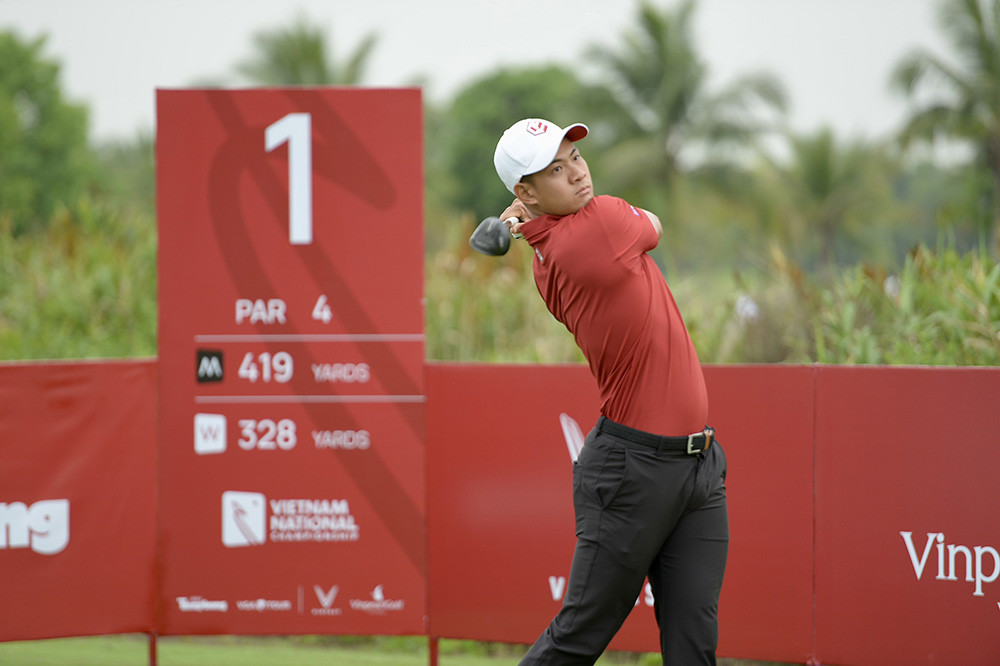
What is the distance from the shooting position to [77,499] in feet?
16.3

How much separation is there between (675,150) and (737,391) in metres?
40.4

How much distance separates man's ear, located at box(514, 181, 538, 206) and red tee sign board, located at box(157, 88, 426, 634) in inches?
64.4

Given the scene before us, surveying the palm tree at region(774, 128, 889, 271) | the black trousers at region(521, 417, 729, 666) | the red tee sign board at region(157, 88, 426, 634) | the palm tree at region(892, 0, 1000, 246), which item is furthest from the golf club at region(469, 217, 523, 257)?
the palm tree at region(774, 128, 889, 271)

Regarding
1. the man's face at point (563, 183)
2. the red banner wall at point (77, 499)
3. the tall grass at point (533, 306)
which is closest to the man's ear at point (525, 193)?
the man's face at point (563, 183)

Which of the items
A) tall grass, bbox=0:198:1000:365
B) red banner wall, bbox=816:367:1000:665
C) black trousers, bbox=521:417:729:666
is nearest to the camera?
black trousers, bbox=521:417:729:666

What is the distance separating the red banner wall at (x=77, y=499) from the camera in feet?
16.1

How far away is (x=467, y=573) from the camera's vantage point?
16.3 ft

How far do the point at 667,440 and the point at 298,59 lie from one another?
4065 centimetres

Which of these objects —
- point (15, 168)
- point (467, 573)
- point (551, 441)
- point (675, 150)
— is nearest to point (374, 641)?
point (467, 573)

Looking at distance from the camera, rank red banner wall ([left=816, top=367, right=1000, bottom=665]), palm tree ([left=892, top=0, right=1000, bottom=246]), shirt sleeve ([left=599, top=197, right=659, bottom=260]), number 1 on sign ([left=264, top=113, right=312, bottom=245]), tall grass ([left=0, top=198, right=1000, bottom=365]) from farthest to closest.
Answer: palm tree ([left=892, top=0, right=1000, bottom=246]), tall grass ([left=0, top=198, right=1000, bottom=365]), number 1 on sign ([left=264, top=113, right=312, bottom=245]), red banner wall ([left=816, top=367, right=1000, bottom=665]), shirt sleeve ([left=599, top=197, right=659, bottom=260])

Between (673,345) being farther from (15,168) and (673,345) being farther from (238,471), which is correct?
(15,168)

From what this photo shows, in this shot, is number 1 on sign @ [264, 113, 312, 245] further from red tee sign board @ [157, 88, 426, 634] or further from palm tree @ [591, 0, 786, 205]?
palm tree @ [591, 0, 786, 205]

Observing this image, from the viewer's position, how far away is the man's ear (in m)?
3.38

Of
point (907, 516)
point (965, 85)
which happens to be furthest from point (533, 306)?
point (965, 85)
